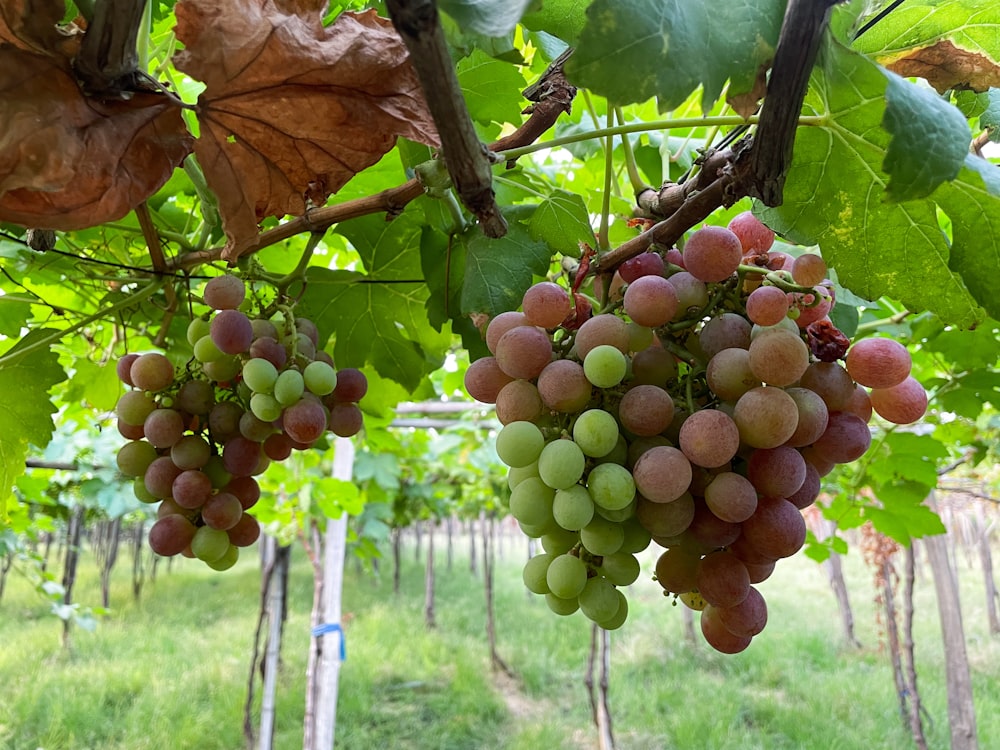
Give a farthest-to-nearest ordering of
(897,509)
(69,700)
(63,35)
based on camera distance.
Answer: (69,700) < (897,509) < (63,35)

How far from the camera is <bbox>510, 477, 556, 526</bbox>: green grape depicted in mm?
609

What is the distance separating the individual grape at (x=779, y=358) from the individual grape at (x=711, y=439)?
0.16ft

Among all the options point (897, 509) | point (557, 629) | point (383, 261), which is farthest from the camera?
point (557, 629)

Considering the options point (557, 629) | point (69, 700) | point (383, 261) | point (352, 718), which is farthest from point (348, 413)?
point (557, 629)

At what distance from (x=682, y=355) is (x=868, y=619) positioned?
464 inches

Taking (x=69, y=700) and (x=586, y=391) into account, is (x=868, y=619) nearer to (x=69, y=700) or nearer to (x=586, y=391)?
(x=69, y=700)

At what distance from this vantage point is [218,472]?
32.6 inches

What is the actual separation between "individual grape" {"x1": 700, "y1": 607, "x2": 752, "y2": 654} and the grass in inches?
229

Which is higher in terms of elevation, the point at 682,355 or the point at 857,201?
the point at 857,201

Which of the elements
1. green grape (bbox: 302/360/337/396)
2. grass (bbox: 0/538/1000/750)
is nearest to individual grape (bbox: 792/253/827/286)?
green grape (bbox: 302/360/337/396)

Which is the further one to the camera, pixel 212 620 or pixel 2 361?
pixel 212 620

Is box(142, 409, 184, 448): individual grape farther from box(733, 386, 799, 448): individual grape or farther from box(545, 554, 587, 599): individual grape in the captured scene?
box(733, 386, 799, 448): individual grape

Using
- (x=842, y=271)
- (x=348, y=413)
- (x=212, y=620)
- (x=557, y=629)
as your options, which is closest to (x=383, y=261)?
(x=348, y=413)

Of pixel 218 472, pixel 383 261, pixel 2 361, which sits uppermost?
pixel 383 261
